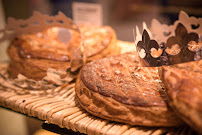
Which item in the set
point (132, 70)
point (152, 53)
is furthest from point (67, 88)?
point (152, 53)

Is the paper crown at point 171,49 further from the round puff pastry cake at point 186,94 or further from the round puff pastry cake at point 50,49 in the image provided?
the round puff pastry cake at point 50,49

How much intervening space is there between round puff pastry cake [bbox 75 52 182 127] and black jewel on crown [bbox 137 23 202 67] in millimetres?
65

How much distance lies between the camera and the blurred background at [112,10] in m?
2.06

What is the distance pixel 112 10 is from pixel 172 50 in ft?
5.70

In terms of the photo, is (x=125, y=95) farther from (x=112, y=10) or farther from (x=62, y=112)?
(x=112, y=10)

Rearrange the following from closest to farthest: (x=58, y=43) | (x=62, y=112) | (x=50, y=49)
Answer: (x=62, y=112), (x=50, y=49), (x=58, y=43)

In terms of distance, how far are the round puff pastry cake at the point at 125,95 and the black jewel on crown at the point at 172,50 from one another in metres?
0.07

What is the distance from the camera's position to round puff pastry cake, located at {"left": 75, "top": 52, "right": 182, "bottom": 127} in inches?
38.6

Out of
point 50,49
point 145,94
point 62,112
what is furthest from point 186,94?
point 50,49

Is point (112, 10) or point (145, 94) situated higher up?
point (112, 10)

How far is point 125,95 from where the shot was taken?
104cm

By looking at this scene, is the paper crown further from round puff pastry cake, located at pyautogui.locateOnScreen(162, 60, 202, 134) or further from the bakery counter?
the bakery counter

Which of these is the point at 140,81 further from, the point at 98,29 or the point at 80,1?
the point at 80,1

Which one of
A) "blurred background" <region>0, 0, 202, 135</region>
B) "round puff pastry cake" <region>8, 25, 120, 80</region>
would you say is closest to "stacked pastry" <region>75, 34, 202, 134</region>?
"round puff pastry cake" <region>8, 25, 120, 80</region>
